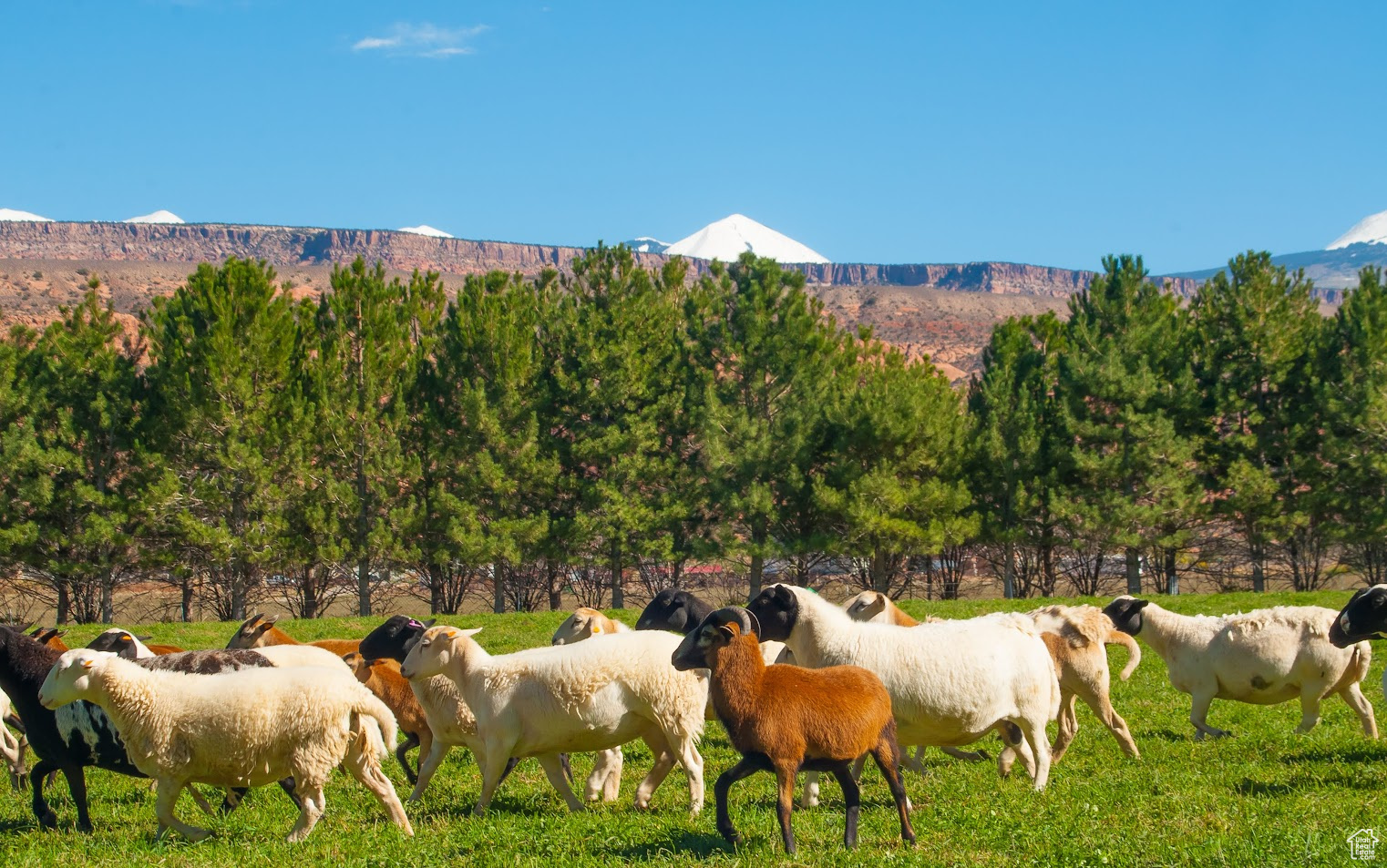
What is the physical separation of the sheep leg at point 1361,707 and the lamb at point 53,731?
36.0ft

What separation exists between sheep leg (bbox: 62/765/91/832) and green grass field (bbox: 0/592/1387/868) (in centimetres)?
11

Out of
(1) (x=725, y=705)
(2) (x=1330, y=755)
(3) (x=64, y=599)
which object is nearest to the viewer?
(1) (x=725, y=705)

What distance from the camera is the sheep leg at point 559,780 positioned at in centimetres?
961

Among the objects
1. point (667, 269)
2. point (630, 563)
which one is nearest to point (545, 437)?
point (630, 563)

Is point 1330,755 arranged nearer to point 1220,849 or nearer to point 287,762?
point 1220,849

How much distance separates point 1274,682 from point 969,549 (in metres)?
29.6

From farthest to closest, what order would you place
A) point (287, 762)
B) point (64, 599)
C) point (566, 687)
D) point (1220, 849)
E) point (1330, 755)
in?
point (64, 599)
point (1330, 755)
point (566, 687)
point (287, 762)
point (1220, 849)

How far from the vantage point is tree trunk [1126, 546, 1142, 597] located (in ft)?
125

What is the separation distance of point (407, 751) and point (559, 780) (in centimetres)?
318

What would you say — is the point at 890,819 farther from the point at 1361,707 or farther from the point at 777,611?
the point at 1361,707

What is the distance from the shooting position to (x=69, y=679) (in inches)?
339

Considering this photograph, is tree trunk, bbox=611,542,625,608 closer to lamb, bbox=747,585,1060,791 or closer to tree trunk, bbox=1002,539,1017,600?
tree trunk, bbox=1002,539,1017,600

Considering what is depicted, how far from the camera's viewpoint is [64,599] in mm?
36625

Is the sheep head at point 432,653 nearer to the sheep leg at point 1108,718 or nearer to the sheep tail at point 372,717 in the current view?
the sheep tail at point 372,717
